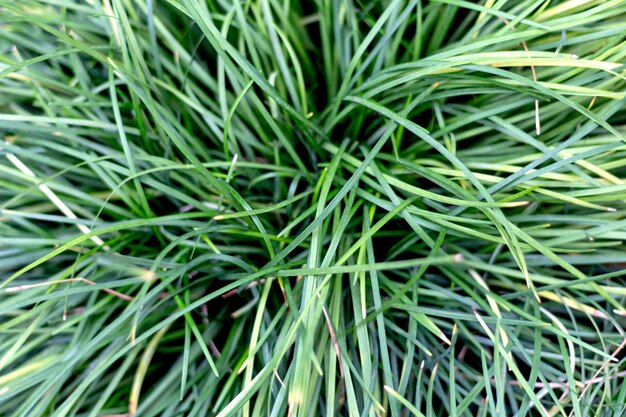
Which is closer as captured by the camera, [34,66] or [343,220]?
[343,220]

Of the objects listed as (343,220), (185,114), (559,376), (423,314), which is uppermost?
(185,114)

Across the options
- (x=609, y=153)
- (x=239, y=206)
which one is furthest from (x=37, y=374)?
(x=609, y=153)

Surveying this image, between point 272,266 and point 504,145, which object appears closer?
point 272,266

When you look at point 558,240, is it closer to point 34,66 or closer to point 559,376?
point 559,376

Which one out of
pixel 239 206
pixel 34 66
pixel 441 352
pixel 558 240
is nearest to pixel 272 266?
pixel 239 206

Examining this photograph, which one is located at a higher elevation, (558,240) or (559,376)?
(558,240)

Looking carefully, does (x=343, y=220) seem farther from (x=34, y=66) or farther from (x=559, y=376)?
(x=34, y=66)
